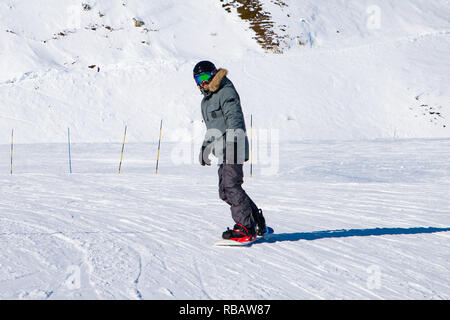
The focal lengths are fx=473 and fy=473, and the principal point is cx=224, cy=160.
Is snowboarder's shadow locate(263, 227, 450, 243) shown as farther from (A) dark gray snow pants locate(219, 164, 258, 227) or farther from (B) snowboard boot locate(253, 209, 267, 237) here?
(A) dark gray snow pants locate(219, 164, 258, 227)

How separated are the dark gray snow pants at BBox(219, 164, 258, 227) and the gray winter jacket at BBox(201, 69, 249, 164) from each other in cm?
9

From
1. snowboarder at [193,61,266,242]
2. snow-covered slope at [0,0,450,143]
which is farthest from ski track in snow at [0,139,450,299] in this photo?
snow-covered slope at [0,0,450,143]

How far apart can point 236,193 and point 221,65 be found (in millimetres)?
26146

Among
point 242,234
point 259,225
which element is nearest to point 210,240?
point 242,234

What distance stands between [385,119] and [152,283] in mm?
24835

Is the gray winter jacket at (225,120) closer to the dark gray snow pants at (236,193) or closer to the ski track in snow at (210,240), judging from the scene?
the dark gray snow pants at (236,193)

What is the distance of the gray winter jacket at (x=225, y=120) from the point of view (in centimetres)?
454

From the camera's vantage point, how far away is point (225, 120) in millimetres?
4629

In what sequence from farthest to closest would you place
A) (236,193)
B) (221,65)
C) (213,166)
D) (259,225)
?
1. (221,65)
2. (213,166)
3. (259,225)
4. (236,193)

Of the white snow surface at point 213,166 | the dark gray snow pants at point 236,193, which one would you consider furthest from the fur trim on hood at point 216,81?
the white snow surface at point 213,166

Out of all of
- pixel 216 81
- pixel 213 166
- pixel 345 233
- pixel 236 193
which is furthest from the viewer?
pixel 213 166

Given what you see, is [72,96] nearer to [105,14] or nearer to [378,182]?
[105,14]

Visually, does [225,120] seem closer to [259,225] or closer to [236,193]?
[236,193]
